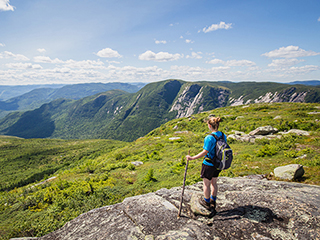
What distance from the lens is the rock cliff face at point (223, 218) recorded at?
4.18m

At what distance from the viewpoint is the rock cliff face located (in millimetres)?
4180

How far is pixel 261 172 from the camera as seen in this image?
1014 cm

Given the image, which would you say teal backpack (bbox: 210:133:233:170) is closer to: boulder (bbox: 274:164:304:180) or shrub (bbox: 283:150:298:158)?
boulder (bbox: 274:164:304:180)

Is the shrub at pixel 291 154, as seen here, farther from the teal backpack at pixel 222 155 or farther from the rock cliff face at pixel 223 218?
the teal backpack at pixel 222 155

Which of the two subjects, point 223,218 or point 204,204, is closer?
point 223,218

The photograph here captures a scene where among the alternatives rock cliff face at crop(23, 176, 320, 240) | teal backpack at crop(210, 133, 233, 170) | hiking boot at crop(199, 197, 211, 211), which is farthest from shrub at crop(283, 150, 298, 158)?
hiking boot at crop(199, 197, 211, 211)

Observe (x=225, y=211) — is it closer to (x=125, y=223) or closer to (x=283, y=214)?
(x=283, y=214)

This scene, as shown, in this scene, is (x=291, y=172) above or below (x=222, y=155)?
below

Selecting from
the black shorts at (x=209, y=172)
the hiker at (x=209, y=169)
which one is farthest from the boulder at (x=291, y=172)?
the black shorts at (x=209, y=172)

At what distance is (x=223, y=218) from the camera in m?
4.87

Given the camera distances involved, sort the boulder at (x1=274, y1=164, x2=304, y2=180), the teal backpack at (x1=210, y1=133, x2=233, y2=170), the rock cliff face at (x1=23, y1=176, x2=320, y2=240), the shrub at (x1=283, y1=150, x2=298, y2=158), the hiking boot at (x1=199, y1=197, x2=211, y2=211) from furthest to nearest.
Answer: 1. the shrub at (x1=283, y1=150, x2=298, y2=158)
2. the boulder at (x1=274, y1=164, x2=304, y2=180)
3. the hiking boot at (x1=199, y1=197, x2=211, y2=211)
4. the teal backpack at (x1=210, y1=133, x2=233, y2=170)
5. the rock cliff face at (x1=23, y1=176, x2=320, y2=240)

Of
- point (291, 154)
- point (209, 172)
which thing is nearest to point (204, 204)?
point (209, 172)

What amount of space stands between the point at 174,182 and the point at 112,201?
4487mm

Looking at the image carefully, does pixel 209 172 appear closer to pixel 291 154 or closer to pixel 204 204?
pixel 204 204
